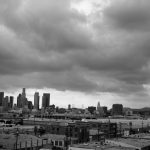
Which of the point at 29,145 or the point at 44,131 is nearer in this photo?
the point at 29,145

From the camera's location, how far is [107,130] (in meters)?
135

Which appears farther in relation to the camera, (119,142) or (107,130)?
(107,130)

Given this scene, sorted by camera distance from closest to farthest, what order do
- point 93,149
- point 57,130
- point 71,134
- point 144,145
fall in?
1. point 93,149
2. point 144,145
3. point 71,134
4. point 57,130

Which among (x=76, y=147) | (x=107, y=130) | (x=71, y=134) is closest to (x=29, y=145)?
(x=76, y=147)

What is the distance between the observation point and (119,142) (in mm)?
65375

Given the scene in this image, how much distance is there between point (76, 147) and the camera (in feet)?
178

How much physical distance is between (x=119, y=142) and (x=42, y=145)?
21.5m

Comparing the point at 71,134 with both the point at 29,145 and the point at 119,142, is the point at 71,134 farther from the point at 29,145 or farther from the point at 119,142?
the point at 119,142

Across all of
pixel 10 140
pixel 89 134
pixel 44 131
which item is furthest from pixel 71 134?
pixel 10 140

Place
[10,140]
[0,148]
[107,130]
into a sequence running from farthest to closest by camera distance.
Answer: [107,130] < [10,140] < [0,148]

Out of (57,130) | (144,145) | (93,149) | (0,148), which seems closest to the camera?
(93,149)

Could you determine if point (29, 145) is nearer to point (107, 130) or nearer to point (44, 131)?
point (44, 131)

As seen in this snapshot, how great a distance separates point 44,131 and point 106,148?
72380mm

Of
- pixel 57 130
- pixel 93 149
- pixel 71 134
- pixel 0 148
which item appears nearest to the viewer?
pixel 93 149
